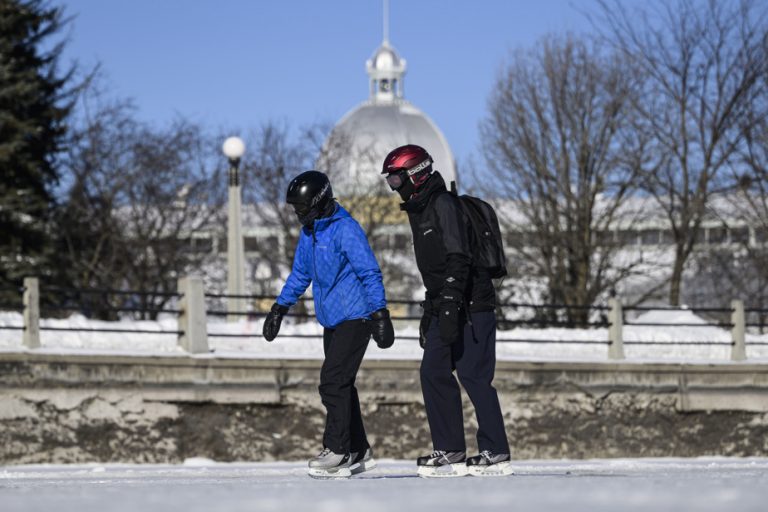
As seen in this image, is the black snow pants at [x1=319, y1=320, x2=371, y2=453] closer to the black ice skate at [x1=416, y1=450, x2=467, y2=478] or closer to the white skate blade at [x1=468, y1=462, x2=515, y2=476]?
the black ice skate at [x1=416, y1=450, x2=467, y2=478]

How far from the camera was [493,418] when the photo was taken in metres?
7.86

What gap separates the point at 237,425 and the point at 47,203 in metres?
13.4

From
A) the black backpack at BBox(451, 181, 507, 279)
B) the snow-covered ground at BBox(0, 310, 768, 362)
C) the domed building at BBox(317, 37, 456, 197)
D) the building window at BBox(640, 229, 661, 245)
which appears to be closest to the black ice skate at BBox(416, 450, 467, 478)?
the black backpack at BBox(451, 181, 507, 279)

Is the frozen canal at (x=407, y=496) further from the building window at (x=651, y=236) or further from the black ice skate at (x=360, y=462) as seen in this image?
the building window at (x=651, y=236)

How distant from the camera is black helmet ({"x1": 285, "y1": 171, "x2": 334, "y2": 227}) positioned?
796 cm

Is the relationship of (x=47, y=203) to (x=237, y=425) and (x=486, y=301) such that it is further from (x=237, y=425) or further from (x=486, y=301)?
(x=486, y=301)

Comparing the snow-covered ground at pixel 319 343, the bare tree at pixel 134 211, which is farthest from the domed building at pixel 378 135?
the snow-covered ground at pixel 319 343

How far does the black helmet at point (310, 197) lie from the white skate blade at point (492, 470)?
5.41 ft

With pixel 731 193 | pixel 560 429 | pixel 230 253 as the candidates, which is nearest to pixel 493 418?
pixel 560 429

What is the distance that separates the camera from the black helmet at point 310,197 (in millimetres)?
7957

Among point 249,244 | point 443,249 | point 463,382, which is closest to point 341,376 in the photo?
point 463,382

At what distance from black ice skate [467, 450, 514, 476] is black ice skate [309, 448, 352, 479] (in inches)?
28.6

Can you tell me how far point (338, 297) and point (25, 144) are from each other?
66.3ft

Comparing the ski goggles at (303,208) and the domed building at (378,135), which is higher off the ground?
the domed building at (378,135)
